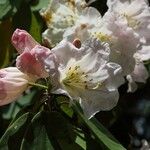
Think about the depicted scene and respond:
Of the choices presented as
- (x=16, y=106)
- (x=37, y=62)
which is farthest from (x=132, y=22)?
(x=16, y=106)

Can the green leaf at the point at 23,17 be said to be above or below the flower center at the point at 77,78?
below

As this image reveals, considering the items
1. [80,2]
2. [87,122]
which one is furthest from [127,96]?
[87,122]

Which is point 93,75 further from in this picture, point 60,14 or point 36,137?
point 60,14

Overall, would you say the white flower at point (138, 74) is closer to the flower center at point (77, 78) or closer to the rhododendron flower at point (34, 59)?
the flower center at point (77, 78)

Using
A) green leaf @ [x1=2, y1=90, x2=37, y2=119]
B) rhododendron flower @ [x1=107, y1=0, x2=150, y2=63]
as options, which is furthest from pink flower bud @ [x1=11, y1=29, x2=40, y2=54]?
green leaf @ [x1=2, y1=90, x2=37, y2=119]

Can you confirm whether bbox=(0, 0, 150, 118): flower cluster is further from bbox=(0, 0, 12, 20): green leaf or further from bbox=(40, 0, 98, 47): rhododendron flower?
bbox=(0, 0, 12, 20): green leaf

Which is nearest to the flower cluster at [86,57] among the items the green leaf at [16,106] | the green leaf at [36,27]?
the green leaf at [36,27]
